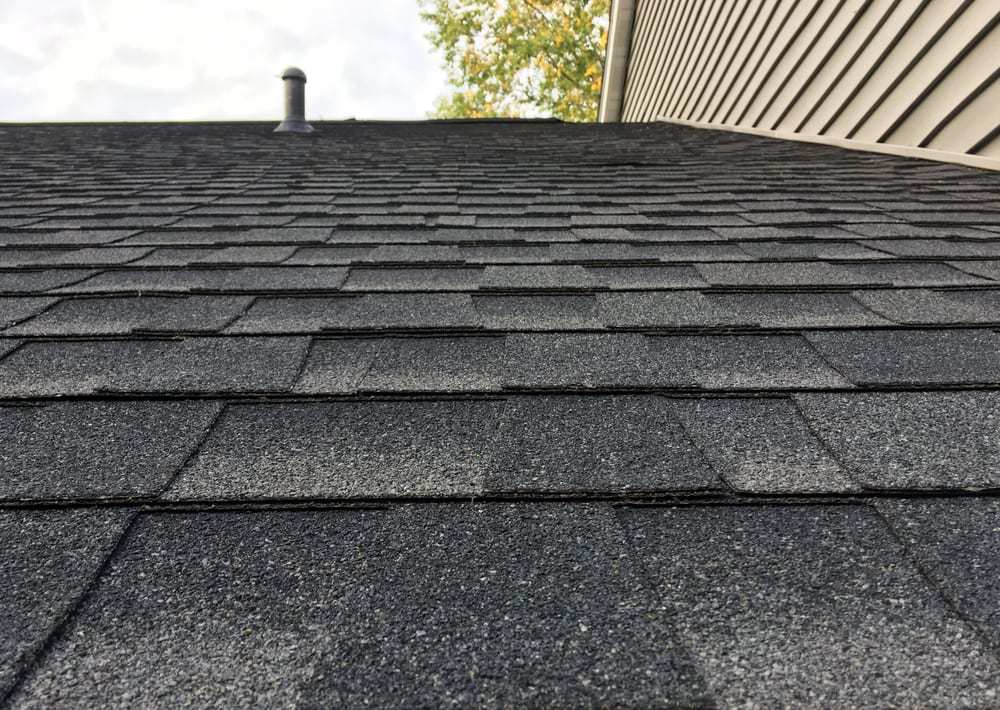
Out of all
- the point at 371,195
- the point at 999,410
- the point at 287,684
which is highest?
the point at 371,195

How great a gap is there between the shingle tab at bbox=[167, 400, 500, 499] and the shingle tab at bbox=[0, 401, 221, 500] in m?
0.05

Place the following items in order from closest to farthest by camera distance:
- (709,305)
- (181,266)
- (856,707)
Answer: (856,707)
(709,305)
(181,266)

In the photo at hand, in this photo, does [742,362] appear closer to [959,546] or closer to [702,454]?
[702,454]

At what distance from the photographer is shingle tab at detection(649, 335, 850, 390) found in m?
1.18

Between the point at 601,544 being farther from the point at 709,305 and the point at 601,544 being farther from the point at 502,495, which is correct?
A: the point at 709,305

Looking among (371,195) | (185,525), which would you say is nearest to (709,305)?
(185,525)

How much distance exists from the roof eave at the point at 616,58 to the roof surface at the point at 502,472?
10.7m

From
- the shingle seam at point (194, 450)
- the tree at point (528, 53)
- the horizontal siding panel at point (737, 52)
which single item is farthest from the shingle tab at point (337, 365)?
the tree at point (528, 53)

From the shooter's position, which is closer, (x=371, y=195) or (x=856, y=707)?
(x=856, y=707)

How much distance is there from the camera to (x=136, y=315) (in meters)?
1.54

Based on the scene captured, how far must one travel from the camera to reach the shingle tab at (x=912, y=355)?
3.91ft

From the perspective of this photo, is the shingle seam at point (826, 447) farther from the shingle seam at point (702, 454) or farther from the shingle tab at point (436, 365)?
the shingle tab at point (436, 365)

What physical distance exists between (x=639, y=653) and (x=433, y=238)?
188cm

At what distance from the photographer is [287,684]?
589mm
